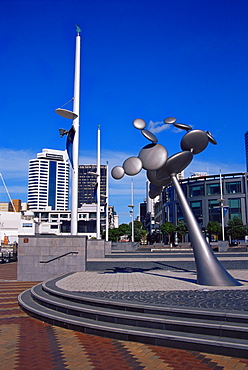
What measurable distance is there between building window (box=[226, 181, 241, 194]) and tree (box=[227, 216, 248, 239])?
7222 mm

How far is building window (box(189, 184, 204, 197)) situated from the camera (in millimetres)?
79312

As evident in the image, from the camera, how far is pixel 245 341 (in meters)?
5.70

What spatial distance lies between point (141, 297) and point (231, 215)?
6944 cm

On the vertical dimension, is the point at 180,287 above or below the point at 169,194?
below

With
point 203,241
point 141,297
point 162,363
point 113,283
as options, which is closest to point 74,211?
point 113,283

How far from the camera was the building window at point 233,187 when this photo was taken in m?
74.3

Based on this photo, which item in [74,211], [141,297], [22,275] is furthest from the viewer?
[74,211]

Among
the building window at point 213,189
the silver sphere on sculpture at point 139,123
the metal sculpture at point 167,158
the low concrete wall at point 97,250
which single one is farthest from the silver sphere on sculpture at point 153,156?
the building window at point 213,189

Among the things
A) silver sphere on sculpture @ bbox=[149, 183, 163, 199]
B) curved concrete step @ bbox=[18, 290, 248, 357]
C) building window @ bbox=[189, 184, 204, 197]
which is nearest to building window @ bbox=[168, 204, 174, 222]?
building window @ bbox=[189, 184, 204, 197]

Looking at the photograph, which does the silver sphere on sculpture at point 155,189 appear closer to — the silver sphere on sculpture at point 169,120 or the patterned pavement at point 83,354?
the silver sphere on sculpture at point 169,120

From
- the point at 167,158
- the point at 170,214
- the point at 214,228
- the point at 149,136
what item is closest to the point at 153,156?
the point at 167,158

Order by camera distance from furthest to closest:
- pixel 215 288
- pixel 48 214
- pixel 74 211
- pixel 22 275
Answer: pixel 48 214, pixel 74 211, pixel 22 275, pixel 215 288

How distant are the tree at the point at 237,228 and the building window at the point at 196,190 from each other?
11.9 meters

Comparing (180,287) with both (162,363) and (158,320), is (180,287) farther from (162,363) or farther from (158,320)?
(162,363)
